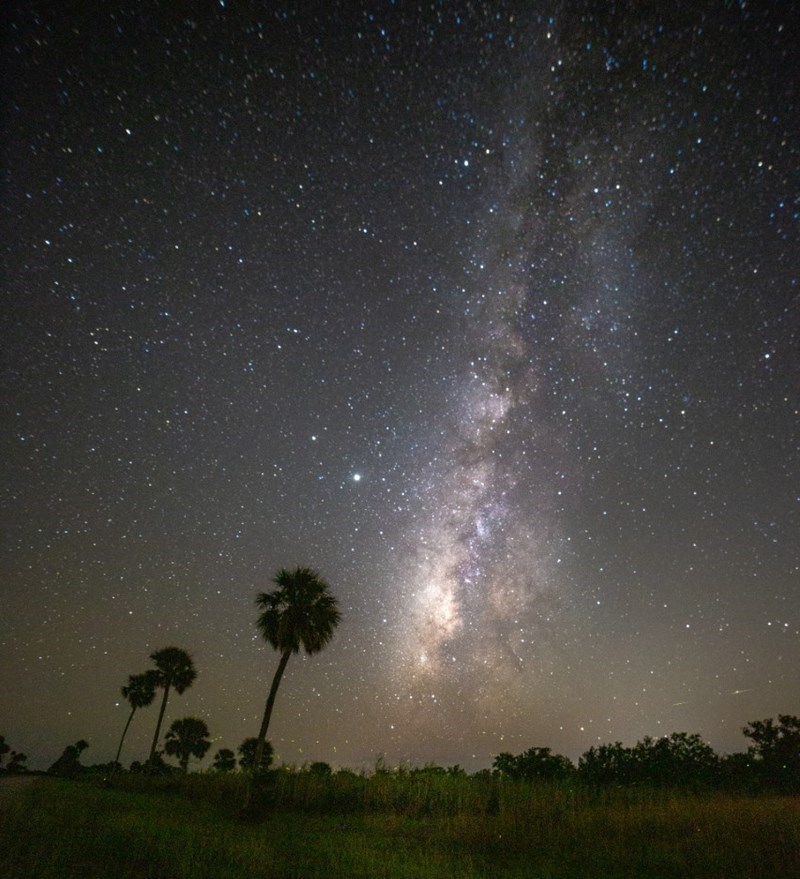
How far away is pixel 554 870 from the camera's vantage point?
11.5m

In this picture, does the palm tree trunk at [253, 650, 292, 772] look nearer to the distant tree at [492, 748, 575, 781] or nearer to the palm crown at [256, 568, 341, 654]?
the palm crown at [256, 568, 341, 654]

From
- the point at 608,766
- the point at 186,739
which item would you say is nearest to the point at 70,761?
the point at 186,739

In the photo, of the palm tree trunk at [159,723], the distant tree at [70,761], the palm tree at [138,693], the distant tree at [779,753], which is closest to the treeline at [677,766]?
the distant tree at [779,753]

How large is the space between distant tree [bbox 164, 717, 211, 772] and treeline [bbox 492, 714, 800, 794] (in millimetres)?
51510

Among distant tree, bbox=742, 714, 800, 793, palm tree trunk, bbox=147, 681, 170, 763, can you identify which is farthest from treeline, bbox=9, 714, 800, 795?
palm tree trunk, bbox=147, 681, 170, 763

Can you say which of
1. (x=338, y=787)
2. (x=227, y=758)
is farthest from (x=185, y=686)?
(x=338, y=787)

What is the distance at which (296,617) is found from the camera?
30328 mm

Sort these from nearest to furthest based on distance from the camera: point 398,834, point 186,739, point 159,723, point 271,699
Result: 1. point 398,834
2. point 271,699
3. point 159,723
4. point 186,739

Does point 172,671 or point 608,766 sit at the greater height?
point 172,671

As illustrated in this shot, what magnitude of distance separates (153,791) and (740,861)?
84.1 feet

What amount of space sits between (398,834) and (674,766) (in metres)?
21.0

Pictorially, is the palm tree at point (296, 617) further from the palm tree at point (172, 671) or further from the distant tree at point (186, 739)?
the distant tree at point (186, 739)

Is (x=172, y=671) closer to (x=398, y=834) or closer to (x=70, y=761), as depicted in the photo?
(x=70, y=761)

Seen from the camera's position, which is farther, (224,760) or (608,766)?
(224,760)
